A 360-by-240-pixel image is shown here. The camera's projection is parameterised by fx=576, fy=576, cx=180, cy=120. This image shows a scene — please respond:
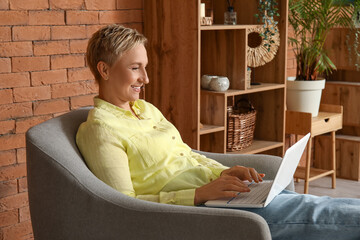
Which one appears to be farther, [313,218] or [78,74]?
[78,74]

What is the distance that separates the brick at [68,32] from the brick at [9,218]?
841 mm

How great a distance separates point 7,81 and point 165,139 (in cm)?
90

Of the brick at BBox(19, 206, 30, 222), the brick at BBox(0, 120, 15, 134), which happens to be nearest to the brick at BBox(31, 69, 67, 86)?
the brick at BBox(0, 120, 15, 134)

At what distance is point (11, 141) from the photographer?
262 centimetres

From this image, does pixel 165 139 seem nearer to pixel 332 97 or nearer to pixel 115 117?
pixel 115 117

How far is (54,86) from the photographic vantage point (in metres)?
2.75

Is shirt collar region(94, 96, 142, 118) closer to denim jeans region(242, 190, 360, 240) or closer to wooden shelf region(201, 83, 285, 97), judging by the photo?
denim jeans region(242, 190, 360, 240)

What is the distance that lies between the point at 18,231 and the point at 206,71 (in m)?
1.39

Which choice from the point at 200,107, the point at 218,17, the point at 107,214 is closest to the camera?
the point at 107,214

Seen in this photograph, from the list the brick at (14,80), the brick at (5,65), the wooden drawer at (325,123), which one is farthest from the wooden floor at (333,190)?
the brick at (5,65)

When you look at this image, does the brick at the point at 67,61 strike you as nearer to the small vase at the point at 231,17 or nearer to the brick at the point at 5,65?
the brick at the point at 5,65

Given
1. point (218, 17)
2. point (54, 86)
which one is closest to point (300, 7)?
point (218, 17)

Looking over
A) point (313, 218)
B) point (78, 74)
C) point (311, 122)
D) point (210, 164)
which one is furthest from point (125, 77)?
point (311, 122)

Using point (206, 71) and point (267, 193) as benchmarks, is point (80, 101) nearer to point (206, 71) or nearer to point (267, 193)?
point (206, 71)
